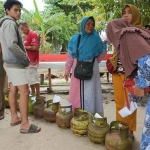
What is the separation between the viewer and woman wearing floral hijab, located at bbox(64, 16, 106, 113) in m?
3.03

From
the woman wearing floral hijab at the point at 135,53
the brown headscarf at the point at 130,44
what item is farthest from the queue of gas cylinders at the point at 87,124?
the brown headscarf at the point at 130,44

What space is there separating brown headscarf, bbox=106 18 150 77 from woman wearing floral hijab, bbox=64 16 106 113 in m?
1.38

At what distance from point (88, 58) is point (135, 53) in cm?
158

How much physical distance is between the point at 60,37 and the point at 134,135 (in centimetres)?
1162

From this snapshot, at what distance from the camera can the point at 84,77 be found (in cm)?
304

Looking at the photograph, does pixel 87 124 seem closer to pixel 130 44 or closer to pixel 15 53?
pixel 15 53

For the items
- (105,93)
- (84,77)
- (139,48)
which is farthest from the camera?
(105,93)

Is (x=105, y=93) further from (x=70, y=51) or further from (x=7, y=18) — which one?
(x=7, y=18)

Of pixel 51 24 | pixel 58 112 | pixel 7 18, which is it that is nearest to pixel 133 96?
pixel 58 112

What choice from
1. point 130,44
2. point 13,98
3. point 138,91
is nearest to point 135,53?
point 130,44

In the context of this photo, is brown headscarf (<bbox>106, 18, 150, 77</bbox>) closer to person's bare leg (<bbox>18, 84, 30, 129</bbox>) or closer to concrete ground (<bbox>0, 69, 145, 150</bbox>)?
concrete ground (<bbox>0, 69, 145, 150</bbox>)

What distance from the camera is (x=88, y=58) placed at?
3.04 m

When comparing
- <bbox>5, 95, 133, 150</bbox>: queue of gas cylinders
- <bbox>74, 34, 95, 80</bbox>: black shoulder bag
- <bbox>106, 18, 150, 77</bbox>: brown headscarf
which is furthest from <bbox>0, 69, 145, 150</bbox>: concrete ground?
<bbox>106, 18, 150, 77</bbox>: brown headscarf

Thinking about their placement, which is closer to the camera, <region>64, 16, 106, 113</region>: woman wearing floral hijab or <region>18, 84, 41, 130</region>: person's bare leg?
<region>18, 84, 41, 130</region>: person's bare leg
